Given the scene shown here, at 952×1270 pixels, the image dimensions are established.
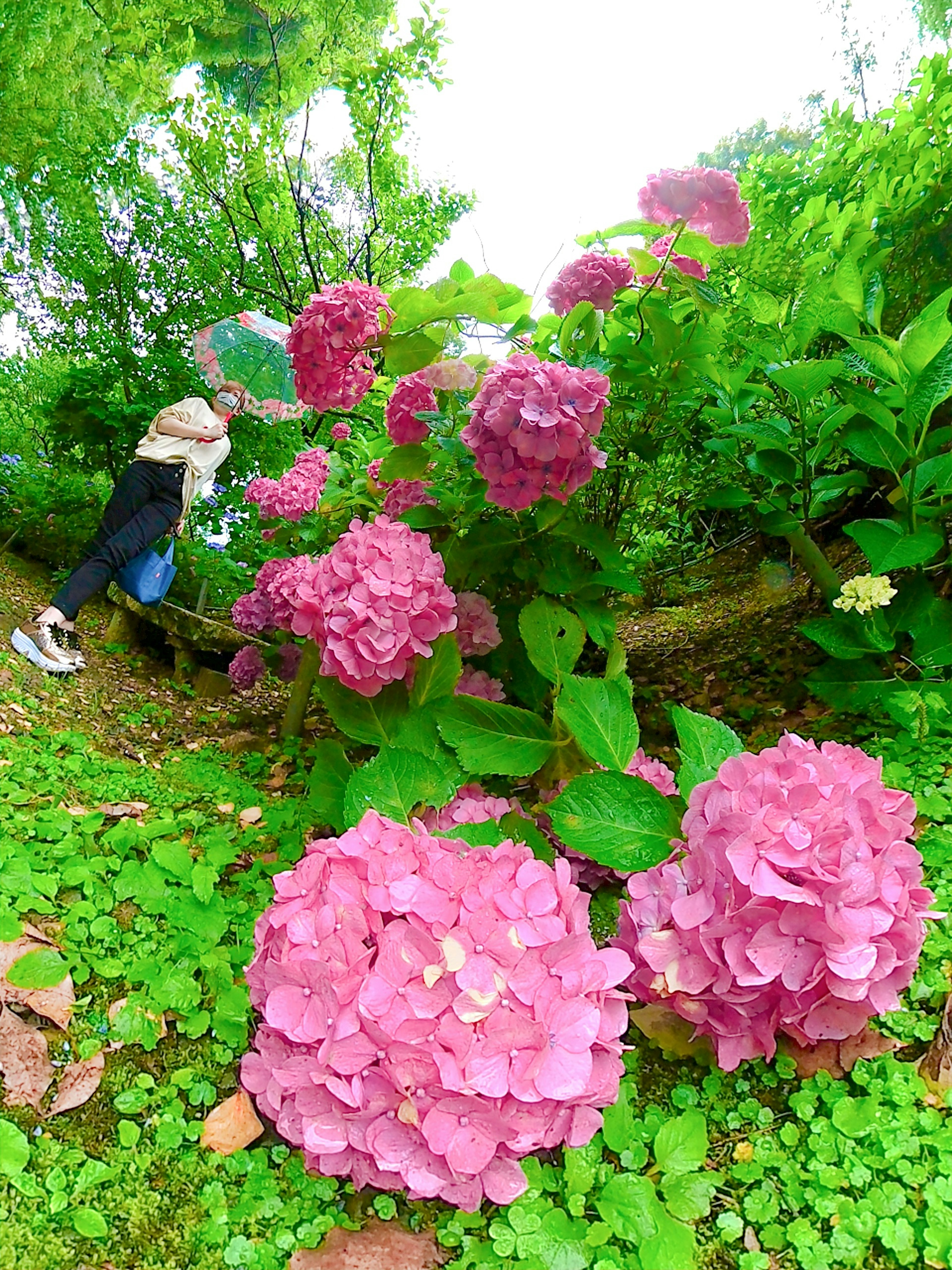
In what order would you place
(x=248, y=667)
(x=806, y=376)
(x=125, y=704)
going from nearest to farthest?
1. (x=806, y=376)
2. (x=125, y=704)
3. (x=248, y=667)

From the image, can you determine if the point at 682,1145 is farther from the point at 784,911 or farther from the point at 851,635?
the point at 851,635

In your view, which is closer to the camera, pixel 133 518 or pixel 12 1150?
pixel 12 1150

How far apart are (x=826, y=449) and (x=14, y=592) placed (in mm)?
3562

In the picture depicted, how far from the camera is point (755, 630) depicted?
8.53 ft

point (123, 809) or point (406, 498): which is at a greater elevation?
point (406, 498)

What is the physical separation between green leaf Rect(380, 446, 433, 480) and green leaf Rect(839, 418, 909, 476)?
33.9 inches

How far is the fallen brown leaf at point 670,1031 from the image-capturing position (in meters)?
0.95

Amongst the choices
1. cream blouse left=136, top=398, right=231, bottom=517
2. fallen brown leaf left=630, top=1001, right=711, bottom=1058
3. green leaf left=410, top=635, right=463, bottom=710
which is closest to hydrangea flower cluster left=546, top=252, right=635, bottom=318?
green leaf left=410, top=635, right=463, bottom=710

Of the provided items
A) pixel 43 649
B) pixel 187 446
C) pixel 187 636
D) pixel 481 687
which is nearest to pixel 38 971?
pixel 481 687

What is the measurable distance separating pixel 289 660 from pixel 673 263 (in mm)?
1833

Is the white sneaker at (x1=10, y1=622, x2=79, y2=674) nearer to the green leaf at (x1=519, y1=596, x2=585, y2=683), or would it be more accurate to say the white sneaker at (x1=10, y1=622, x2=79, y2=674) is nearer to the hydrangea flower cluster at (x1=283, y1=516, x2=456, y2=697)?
the hydrangea flower cluster at (x1=283, y1=516, x2=456, y2=697)

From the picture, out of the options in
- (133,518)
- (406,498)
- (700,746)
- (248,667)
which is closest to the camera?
(700,746)

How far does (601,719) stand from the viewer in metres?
1.13

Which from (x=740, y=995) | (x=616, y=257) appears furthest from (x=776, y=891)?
(x=616, y=257)
